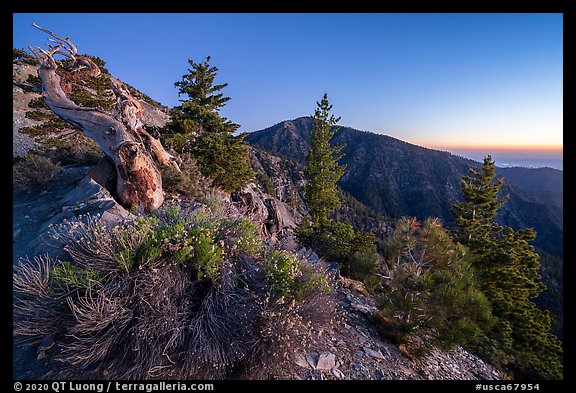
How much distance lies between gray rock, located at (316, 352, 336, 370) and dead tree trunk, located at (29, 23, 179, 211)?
15.5 feet

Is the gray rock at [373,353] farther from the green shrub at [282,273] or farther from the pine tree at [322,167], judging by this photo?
the pine tree at [322,167]

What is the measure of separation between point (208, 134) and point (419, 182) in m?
173

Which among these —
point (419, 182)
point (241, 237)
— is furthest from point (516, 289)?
point (419, 182)

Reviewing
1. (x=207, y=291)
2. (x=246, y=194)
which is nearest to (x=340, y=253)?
(x=246, y=194)

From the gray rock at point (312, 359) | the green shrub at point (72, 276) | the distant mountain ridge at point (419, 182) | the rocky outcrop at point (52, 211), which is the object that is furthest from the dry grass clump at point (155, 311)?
the distant mountain ridge at point (419, 182)

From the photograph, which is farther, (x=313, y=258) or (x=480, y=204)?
(x=480, y=204)

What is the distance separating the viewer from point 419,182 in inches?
6363

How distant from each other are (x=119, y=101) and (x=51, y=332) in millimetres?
6692

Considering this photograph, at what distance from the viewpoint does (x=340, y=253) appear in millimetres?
10695

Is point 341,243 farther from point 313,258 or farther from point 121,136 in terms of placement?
point 121,136

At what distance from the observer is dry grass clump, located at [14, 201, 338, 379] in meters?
2.48

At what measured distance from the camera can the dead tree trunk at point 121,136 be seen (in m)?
6.13

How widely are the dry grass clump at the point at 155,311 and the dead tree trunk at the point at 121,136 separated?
9.75 feet
